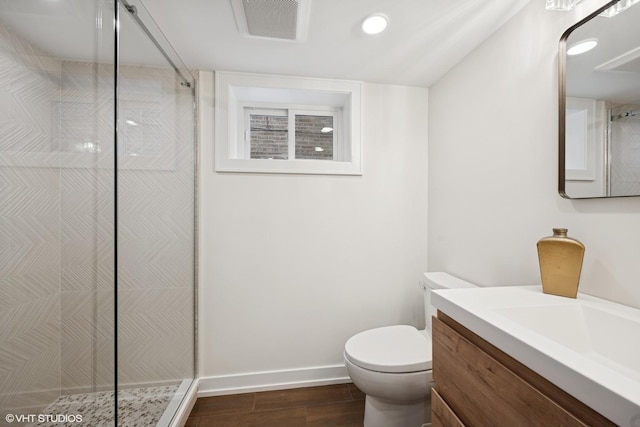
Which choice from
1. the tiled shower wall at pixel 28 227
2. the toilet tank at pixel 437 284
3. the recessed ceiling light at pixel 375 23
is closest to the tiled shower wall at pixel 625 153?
the toilet tank at pixel 437 284

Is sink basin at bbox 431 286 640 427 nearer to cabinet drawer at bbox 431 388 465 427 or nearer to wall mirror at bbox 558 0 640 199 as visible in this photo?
cabinet drawer at bbox 431 388 465 427

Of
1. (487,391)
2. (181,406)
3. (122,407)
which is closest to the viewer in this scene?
(487,391)

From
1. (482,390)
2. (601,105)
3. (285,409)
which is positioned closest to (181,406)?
(285,409)

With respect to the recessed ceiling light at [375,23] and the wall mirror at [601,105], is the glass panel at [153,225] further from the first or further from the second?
the wall mirror at [601,105]

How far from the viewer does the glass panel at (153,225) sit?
1194 millimetres

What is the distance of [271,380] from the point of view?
1.82 meters

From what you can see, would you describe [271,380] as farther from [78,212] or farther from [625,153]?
[625,153]

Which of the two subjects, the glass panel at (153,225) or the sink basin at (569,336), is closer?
the sink basin at (569,336)

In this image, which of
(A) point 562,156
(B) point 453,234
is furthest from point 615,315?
(B) point 453,234

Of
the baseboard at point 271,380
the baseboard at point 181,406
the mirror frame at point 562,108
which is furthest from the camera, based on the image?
the baseboard at point 271,380

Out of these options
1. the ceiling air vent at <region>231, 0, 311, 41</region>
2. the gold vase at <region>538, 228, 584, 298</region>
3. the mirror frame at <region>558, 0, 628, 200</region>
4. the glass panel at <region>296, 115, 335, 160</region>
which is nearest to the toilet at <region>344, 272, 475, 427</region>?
the gold vase at <region>538, 228, 584, 298</region>

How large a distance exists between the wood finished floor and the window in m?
1.45

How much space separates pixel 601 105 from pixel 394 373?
4.25 ft

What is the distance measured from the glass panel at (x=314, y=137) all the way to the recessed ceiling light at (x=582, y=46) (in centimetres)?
138
